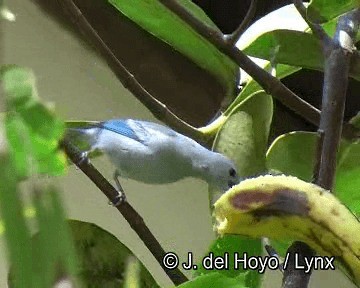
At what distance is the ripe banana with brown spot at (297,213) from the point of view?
0.33 m

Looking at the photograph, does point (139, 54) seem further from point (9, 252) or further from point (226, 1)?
point (9, 252)

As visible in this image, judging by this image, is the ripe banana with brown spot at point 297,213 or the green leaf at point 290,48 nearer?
the ripe banana with brown spot at point 297,213

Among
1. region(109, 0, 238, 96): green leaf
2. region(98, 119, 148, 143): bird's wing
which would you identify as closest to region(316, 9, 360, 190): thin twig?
region(109, 0, 238, 96): green leaf

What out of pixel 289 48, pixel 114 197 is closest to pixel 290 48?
pixel 289 48

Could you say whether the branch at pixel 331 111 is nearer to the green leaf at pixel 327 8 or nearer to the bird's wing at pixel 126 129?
the green leaf at pixel 327 8

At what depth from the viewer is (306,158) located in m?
0.56

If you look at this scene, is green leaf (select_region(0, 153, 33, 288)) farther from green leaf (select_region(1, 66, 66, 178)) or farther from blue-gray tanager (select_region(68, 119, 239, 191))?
blue-gray tanager (select_region(68, 119, 239, 191))

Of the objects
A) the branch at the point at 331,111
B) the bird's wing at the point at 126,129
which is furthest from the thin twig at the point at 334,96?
the bird's wing at the point at 126,129

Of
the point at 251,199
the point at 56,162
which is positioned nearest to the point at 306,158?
the point at 251,199

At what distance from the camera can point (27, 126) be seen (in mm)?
144

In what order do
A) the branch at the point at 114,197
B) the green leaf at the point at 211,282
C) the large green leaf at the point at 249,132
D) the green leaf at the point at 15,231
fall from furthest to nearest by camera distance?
the large green leaf at the point at 249,132 < the branch at the point at 114,197 < the green leaf at the point at 211,282 < the green leaf at the point at 15,231

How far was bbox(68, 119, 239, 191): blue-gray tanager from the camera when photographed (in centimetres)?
61

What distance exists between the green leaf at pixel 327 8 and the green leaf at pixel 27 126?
0.95ft

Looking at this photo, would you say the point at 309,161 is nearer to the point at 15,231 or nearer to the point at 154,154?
the point at 154,154
